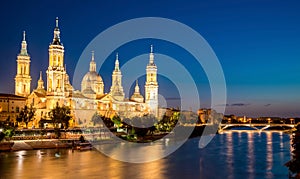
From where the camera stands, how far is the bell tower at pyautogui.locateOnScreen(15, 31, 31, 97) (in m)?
51.2

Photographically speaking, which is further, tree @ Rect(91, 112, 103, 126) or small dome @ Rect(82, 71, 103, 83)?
small dome @ Rect(82, 71, 103, 83)

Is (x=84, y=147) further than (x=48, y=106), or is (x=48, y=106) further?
(x=48, y=106)

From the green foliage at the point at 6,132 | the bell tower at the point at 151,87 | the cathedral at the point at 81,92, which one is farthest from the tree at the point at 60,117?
the bell tower at the point at 151,87

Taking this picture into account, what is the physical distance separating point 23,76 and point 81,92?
7.26m

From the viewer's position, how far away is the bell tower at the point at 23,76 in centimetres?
5125

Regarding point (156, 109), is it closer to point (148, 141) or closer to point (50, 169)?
point (148, 141)

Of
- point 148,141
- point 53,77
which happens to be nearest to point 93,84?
point 53,77

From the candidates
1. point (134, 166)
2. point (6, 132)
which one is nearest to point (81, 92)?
point (6, 132)

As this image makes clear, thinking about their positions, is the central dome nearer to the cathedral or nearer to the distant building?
the cathedral

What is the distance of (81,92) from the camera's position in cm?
5519

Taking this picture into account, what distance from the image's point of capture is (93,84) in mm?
59062

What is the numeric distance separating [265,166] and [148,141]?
1856 cm

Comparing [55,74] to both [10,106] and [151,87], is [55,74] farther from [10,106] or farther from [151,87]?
[151,87]

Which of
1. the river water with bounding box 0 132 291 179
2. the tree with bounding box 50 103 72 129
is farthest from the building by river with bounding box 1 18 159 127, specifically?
the river water with bounding box 0 132 291 179
